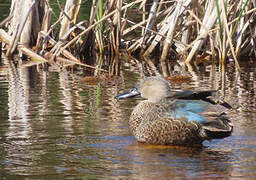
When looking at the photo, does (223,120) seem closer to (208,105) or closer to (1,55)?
(208,105)

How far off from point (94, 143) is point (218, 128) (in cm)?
115

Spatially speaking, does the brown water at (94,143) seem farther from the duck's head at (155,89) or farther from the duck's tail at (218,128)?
the duck's head at (155,89)

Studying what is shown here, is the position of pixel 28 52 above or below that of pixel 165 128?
above

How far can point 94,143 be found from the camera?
19.3ft

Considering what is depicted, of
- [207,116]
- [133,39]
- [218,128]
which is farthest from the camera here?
[133,39]

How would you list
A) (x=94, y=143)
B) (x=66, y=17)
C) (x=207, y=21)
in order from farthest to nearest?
1. (x=66, y=17)
2. (x=207, y=21)
3. (x=94, y=143)

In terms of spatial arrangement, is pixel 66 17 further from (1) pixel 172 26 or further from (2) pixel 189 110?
(2) pixel 189 110

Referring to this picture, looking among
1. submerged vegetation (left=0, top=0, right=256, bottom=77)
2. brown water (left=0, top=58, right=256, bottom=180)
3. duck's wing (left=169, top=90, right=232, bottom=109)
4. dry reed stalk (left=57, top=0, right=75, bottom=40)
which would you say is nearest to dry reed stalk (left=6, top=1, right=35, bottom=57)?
submerged vegetation (left=0, top=0, right=256, bottom=77)

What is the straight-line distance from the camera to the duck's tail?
5.67 metres

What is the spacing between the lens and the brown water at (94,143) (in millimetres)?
4969

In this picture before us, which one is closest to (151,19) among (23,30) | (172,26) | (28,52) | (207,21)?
(172,26)

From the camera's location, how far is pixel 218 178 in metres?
4.79

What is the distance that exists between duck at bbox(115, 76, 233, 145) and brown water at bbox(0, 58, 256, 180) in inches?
4.1

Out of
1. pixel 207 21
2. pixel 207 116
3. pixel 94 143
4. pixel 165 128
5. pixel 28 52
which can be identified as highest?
pixel 207 21
